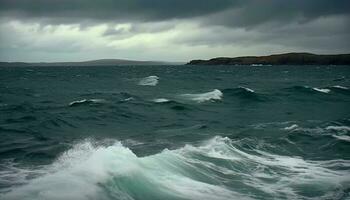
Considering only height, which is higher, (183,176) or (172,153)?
(172,153)

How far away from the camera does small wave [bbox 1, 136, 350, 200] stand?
1031cm

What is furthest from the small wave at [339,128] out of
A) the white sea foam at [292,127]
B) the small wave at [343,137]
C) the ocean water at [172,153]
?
the small wave at [343,137]

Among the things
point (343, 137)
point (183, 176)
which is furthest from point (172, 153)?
point (343, 137)

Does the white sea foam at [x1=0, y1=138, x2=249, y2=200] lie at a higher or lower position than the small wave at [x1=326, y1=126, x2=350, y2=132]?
higher

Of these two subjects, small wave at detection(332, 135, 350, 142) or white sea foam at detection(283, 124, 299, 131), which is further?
white sea foam at detection(283, 124, 299, 131)

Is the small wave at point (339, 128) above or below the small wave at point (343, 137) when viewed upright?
below

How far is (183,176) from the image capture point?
41.7ft

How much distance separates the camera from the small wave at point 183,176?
10.3 meters

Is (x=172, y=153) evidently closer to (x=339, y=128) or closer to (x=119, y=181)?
(x=119, y=181)

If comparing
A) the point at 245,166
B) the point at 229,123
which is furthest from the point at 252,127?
the point at 245,166

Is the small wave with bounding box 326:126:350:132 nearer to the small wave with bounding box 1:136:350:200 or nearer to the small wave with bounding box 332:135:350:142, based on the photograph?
the small wave with bounding box 332:135:350:142

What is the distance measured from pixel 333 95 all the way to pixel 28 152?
113ft

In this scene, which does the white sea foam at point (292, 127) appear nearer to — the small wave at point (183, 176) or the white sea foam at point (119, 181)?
the small wave at point (183, 176)

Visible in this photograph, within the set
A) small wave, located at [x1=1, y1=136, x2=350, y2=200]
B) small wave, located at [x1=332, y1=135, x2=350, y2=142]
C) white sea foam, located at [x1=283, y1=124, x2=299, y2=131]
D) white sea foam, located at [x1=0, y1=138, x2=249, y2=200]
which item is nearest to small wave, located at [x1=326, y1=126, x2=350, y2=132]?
white sea foam, located at [x1=283, y1=124, x2=299, y2=131]
